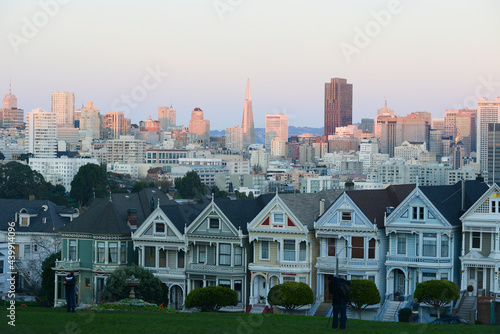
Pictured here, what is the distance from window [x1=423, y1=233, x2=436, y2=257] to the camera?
157 ft

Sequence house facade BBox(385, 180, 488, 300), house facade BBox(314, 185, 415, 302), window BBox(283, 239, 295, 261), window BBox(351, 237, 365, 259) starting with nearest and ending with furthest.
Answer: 1. house facade BBox(385, 180, 488, 300)
2. house facade BBox(314, 185, 415, 302)
3. window BBox(351, 237, 365, 259)
4. window BBox(283, 239, 295, 261)

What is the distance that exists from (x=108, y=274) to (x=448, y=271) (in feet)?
57.1

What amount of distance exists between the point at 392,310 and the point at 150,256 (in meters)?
13.3

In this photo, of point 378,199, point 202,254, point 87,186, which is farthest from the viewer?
point 87,186

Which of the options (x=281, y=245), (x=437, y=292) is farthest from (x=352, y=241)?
(x=437, y=292)

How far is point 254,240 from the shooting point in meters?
51.8

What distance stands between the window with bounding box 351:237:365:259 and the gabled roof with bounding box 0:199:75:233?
81.7 ft

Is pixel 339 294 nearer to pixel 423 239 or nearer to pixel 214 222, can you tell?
pixel 423 239


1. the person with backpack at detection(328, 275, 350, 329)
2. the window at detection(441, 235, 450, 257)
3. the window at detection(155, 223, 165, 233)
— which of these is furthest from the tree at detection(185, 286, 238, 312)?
the person with backpack at detection(328, 275, 350, 329)

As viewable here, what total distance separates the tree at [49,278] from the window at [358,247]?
57.1 feet

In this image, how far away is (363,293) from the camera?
46938 mm

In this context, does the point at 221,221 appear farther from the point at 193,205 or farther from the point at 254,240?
the point at 193,205

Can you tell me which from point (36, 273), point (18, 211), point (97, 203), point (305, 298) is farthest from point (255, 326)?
point (18, 211)

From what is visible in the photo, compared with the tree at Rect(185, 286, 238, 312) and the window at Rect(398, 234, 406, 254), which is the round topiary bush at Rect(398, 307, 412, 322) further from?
the tree at Rect(185, 286, 238, 312)
